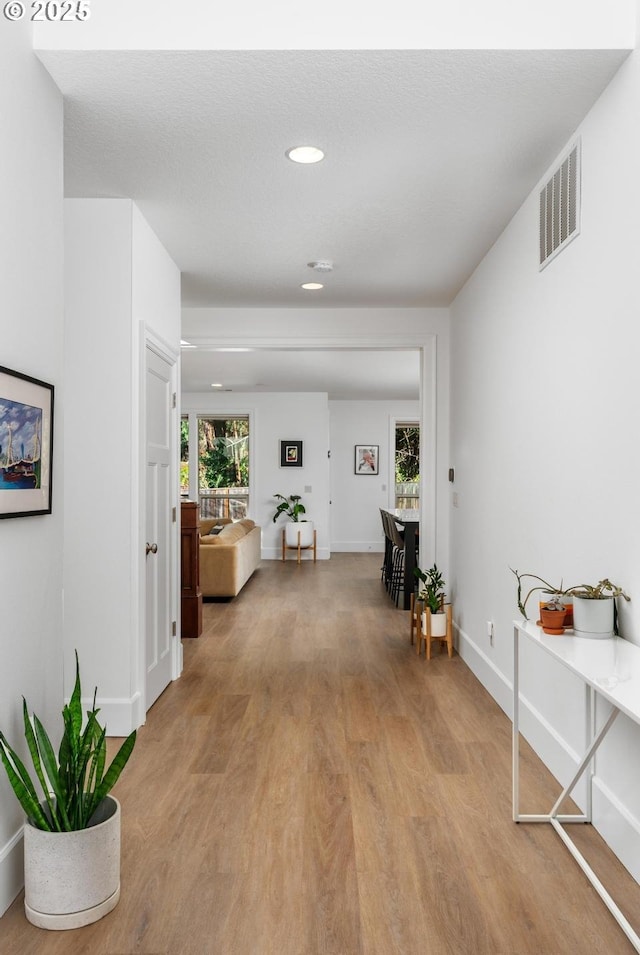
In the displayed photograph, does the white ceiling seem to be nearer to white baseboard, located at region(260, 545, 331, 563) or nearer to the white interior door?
the white interior door

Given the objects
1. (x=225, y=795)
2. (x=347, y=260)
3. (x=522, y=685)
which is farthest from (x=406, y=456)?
(x=225, y=795)

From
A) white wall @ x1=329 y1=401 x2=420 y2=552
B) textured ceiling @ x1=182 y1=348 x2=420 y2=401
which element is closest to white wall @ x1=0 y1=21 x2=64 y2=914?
textured ceiling @ x1=182 y1=348 x2=420 y2=401

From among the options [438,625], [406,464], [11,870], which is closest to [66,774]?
[11,870]

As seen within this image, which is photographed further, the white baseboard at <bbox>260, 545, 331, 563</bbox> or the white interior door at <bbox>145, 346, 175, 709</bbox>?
the white baseboard at <bbox>260, 545, 331, 563</bbox>

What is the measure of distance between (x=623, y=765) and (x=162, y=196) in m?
3.04

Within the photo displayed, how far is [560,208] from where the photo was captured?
9.21 ft

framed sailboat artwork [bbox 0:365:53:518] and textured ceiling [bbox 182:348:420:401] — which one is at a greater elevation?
textured ceiling [bbox 182:348:420:401]

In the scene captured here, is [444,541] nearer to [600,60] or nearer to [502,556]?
[502,556]

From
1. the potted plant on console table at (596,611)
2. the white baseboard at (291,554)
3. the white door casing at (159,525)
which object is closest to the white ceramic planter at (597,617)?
the potted plant on console table at (596,611)

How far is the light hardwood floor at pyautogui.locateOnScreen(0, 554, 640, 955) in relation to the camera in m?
1.86

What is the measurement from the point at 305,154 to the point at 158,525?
2.07 meters

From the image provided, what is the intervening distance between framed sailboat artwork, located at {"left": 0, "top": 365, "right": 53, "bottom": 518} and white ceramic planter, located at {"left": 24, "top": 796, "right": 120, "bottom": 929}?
894 mm
